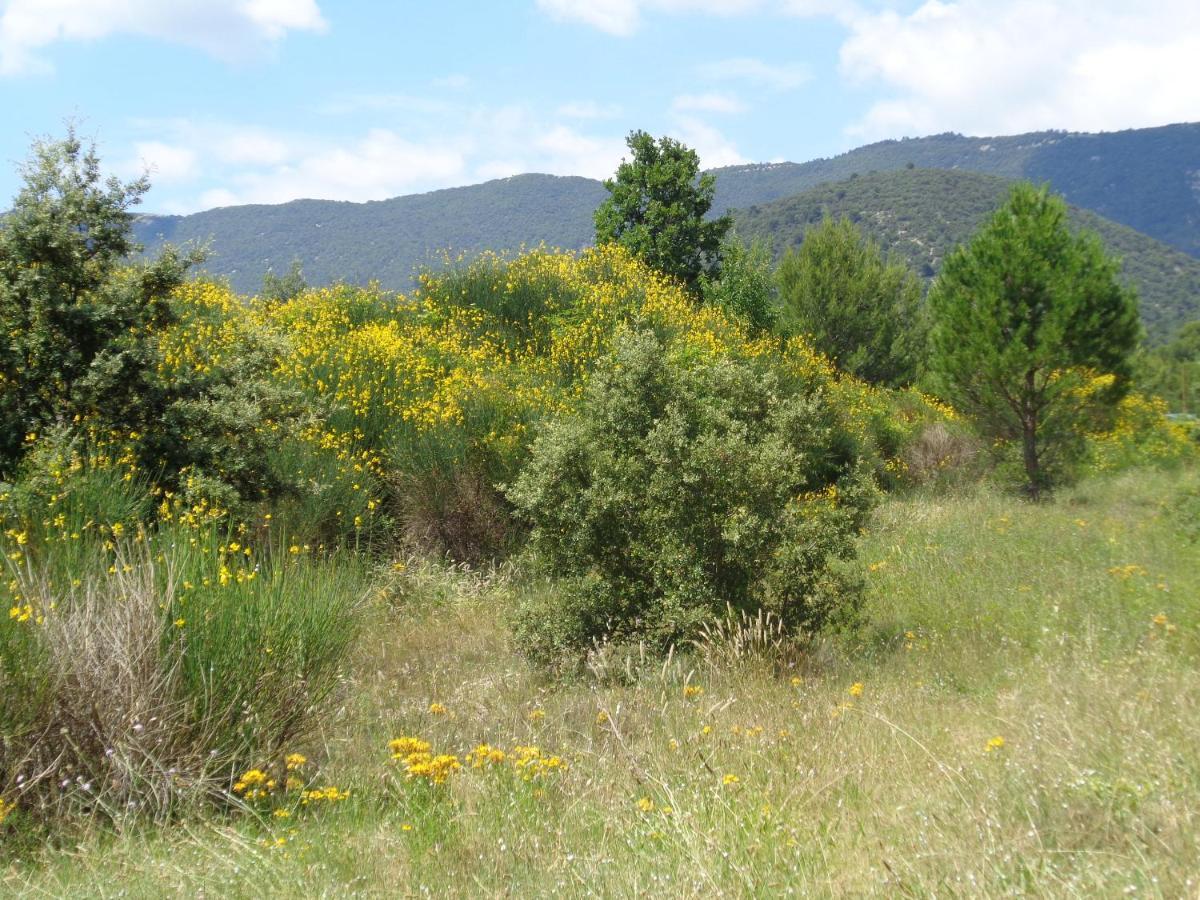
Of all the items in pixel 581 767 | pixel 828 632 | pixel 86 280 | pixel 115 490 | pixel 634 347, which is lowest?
pixel 828 632

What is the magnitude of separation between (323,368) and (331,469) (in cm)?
292

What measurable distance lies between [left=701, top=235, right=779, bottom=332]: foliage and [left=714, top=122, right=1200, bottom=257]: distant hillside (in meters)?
110

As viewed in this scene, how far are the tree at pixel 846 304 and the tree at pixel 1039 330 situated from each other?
12.7 meters

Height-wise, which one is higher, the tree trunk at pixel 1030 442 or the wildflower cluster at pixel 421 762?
the wildflower cluster at pixel 421 762

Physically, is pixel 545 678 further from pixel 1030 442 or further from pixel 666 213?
pixel 666 213

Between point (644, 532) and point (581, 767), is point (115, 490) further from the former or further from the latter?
point (581, 767)

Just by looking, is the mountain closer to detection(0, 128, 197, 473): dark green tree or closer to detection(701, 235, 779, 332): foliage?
detection(701, 235, 779, 332): foliage

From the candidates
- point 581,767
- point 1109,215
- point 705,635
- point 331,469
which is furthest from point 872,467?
point 1109,215

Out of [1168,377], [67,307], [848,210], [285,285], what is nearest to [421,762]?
[67,307]

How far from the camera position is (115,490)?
25.8 ft

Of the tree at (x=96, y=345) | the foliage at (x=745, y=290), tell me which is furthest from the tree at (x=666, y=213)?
the tree at (x=96, y=345)

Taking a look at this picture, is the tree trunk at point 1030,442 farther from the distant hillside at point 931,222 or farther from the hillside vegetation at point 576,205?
the hillside vegetation at point 576,205

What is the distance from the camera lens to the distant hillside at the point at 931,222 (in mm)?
68750

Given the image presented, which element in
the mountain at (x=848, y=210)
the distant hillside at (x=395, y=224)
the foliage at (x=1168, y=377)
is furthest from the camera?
the distant hillside at (x=395, y=224)
